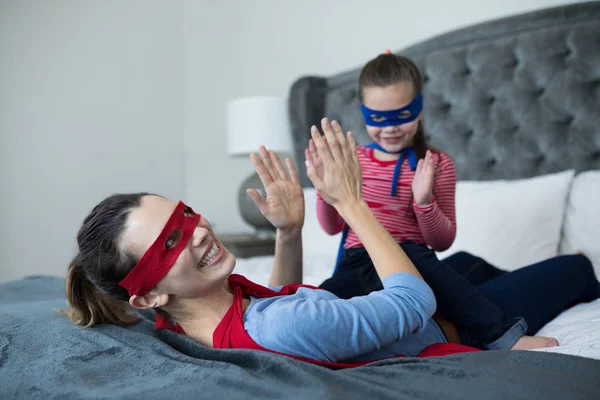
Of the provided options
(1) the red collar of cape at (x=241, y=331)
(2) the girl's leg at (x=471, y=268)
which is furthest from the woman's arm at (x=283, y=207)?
(2) the girl's leg at (x=471, y=268)

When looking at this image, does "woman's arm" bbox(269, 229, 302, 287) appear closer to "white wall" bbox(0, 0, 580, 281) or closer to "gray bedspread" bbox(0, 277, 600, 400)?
"gray bedspread" bbox(0, 277, 600, 400)

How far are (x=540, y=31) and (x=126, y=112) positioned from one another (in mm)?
2851

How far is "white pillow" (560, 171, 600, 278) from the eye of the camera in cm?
222

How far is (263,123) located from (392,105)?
203cm

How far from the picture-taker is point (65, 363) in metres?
1.04

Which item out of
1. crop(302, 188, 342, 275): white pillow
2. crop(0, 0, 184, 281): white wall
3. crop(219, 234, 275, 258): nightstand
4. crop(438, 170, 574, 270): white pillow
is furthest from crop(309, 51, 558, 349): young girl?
crop(0, 0, 184, 281): white wall

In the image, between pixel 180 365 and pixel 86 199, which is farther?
pixel 86 199

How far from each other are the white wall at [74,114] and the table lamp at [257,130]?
37.6 inches

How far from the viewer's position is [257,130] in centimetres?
361

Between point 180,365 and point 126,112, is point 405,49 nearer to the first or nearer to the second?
point 126,112

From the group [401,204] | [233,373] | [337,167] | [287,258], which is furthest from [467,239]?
[233,373]

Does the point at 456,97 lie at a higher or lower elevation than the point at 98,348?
higher

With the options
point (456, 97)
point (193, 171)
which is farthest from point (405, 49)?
point (193, 171)

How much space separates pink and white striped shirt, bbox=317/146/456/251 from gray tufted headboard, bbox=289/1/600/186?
88 centimetres
